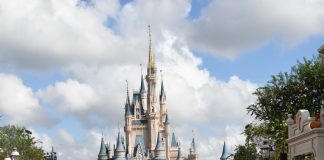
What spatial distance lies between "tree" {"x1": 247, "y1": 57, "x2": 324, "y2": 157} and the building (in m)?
130

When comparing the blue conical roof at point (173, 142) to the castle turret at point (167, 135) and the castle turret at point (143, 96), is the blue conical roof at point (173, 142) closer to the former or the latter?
the castle turret at point (167, 135)

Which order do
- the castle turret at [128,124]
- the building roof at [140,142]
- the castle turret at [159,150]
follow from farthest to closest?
the castle turret at [128,124], the building roof at [140,142], the castle turret at [159,150]

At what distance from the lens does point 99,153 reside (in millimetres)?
184125

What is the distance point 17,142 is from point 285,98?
92.8ft

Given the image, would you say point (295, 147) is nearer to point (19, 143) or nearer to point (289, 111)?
point (289, 111)

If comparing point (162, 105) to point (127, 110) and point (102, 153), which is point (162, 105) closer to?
point (127, 110)

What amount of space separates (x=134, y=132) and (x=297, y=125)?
15767 centimetres

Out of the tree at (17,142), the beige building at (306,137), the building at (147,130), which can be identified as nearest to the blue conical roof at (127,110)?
the building at (147,130)

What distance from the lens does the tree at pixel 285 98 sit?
146 ft

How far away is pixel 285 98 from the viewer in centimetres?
4694

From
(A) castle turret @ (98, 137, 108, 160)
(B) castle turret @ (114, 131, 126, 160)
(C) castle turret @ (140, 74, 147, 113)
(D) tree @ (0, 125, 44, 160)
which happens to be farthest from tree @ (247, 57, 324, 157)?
(C) castle turret @ (140, 74, 147, 113)

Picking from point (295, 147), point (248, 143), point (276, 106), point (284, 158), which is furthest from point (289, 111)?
point (284, 158)

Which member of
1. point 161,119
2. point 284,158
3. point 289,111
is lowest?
point 284,158

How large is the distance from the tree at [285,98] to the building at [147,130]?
13028 cm
